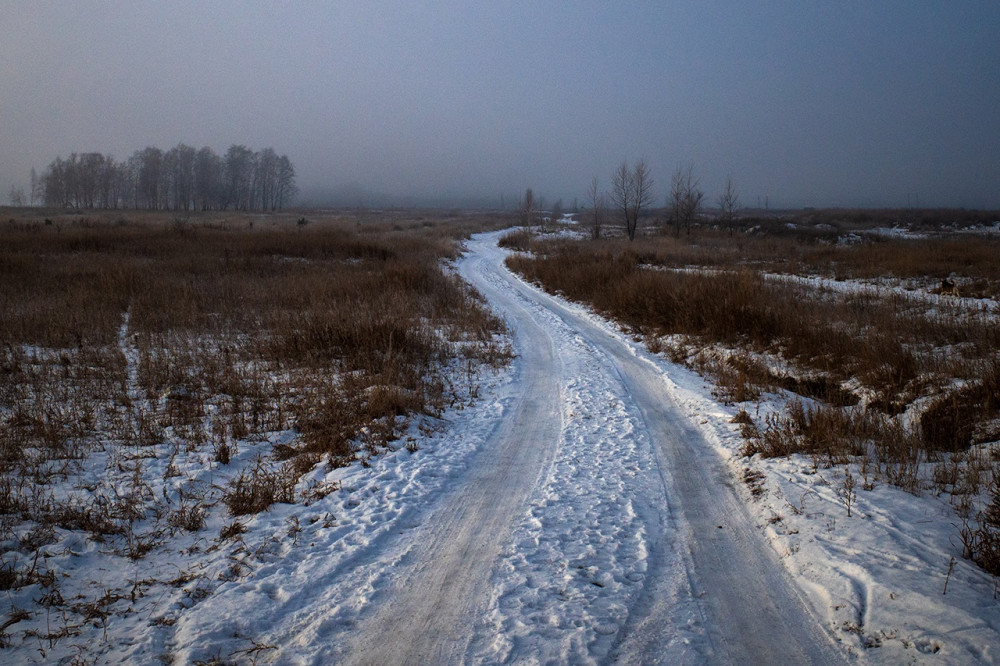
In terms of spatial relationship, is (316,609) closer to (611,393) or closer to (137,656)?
(137,656)

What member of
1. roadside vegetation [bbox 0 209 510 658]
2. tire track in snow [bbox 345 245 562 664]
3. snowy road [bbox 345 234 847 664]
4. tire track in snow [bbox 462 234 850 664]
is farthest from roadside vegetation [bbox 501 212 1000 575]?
roadside vegetation [bbox 0 209 510 658]

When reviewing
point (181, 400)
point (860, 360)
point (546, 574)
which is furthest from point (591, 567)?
point (860, 360)

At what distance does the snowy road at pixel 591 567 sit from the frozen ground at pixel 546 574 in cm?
2

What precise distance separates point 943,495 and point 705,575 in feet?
8.05

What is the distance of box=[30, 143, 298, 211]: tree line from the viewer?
291ft

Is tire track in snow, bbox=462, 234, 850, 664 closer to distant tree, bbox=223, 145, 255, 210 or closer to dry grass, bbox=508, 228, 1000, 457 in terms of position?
dry grass, bbox=508, 228, 1000, 457

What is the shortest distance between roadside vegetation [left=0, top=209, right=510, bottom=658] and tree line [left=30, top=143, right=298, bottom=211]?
90484 mm

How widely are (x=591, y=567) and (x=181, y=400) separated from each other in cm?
624

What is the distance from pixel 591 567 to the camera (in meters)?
3.55

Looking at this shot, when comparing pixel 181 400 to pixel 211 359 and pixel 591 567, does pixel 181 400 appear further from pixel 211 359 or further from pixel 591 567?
pixel 591 567

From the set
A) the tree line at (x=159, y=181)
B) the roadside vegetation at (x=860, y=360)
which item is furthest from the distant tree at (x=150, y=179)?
the roadside vegetation at (x=860, y=360)

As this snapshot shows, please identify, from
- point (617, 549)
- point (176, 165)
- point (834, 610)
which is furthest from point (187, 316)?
point (176, 165)

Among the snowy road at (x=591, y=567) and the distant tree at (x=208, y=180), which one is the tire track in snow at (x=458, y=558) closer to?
the snowy road at (x=591, y=567)

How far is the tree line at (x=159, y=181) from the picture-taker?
88.7m
